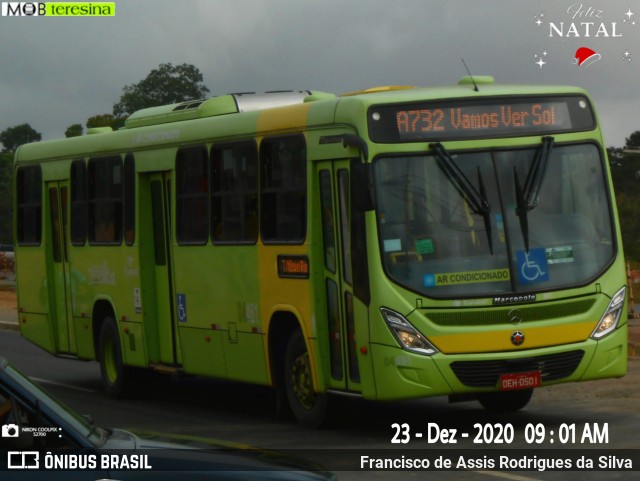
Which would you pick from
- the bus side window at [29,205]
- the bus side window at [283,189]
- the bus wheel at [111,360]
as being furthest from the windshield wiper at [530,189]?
the bus side window at [29,205]

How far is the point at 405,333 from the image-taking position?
13.5m

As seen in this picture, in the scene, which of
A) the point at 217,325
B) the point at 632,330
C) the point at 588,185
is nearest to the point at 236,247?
the point at 217,325

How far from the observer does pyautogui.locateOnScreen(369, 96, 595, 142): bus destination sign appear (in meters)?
13.9

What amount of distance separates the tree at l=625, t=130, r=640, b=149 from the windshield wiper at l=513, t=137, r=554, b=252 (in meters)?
77.2

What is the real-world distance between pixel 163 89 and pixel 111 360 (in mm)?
101204

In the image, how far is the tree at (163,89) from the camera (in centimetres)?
11681

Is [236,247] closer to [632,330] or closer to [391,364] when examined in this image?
[391,364]

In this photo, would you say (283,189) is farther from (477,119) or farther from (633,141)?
(633,141)

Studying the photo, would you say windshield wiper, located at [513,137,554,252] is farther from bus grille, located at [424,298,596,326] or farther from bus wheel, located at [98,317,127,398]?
bus wheel, located at [98,317,127,398]

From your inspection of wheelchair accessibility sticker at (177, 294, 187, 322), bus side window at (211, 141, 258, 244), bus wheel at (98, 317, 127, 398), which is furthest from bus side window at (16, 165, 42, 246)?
bus side window at (211, 141, 258, 244)

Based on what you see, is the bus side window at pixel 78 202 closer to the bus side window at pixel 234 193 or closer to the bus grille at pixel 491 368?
the bus side window at pixel 234 193

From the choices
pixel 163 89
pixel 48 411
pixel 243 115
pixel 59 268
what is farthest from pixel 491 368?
pixel 163 89

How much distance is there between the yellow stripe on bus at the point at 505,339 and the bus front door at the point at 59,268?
8260mm

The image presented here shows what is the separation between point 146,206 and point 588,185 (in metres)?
5.97
